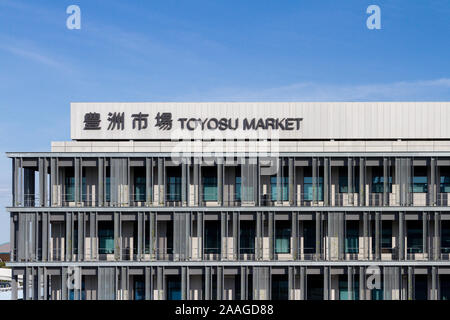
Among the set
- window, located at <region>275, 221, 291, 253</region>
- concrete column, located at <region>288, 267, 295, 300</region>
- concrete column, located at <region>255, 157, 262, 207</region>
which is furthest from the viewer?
window, located at <region>275, 221, 291, 253</region>

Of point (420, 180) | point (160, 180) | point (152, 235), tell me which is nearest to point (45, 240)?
point (152, 235)

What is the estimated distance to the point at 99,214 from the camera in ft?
127

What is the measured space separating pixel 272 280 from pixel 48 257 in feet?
58.0

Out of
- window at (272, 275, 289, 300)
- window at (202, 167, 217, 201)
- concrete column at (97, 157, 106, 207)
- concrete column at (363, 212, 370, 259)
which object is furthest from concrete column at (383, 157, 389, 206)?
concrete column at (97, 157, 106, 207)

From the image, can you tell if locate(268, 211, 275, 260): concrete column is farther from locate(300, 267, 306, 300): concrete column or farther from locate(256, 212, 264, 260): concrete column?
locate(300, 267, 306, 300): concrete column

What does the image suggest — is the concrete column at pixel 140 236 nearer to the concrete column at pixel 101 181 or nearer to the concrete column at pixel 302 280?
the concrete column at pixel 101 181

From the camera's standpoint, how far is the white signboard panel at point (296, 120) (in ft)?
134

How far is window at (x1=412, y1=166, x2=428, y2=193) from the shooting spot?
130ft

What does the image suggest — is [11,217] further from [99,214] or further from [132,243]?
[132,243]

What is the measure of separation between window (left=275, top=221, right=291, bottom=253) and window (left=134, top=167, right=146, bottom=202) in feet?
36.7

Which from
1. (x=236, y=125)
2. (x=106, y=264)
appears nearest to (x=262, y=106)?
(x=236, y=125)
